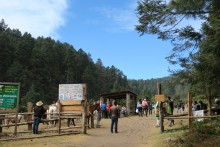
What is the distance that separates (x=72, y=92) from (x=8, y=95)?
4.57 metres

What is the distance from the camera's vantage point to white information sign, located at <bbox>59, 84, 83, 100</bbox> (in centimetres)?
2250

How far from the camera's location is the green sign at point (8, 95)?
19031 millimetres

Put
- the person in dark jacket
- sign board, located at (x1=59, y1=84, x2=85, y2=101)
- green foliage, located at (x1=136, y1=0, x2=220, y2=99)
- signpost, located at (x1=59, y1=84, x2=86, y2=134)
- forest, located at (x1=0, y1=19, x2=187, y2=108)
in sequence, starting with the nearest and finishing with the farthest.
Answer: green foliage, located at (x1=136, y1=0, x2=220, y2=99) < the person in dark jacket < signpost, located at (x1=59, y1=84, x2=86, y2=134) < sign board, located at (x1=59, y1=84, x2=85, y2=101) < forest, located at (x1=0, y1=19, x2=187, y2=108)

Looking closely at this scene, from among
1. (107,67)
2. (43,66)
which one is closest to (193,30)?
(43,66)

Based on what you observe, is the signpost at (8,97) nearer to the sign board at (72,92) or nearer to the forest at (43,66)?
the sign board at (72,92)

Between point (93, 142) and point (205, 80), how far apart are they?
5.65m

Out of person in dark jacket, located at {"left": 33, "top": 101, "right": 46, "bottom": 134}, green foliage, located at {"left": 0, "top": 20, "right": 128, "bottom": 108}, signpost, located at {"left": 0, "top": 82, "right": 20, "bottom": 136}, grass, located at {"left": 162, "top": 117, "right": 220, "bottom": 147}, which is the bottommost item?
grass, located at {"left": 162, "top": 117, "right": 220, "bottom": 147}

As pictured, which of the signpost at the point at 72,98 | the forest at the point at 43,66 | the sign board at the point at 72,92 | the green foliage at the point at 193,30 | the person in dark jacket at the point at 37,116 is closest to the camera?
the green foliage at the point at 193,30

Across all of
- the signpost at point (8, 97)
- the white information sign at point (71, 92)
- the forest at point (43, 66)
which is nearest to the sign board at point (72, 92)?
the white information sign at point (71, 92)

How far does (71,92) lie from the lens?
22812 millimetres

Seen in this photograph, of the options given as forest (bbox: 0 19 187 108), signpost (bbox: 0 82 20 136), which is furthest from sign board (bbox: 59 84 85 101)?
forest (bbox: 0 19 187 108)

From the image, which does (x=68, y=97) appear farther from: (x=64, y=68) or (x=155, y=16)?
(x=64, y=68)

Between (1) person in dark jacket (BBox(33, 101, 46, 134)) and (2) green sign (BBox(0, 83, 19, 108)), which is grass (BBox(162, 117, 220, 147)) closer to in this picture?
(1) person in dark jacket (BBox(33, 101, 46, 134))

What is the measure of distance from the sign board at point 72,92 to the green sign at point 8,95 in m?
3.97
